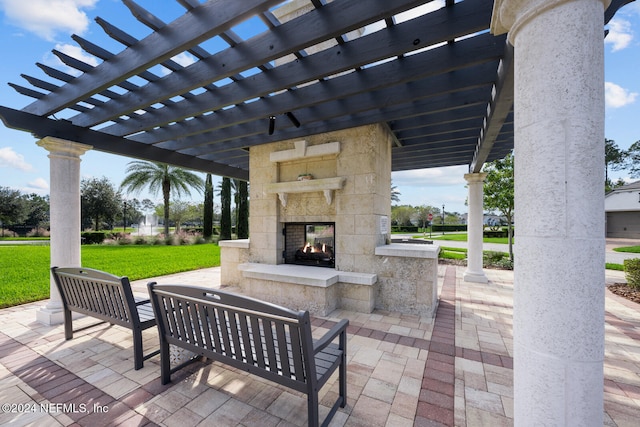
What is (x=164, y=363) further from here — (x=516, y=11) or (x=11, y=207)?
(x=11, y=207)

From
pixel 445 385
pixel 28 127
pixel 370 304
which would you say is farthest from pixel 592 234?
pixel 28 127

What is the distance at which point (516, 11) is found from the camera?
1.39 m

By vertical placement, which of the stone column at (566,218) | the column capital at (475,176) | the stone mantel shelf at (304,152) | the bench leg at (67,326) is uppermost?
the stone mantel shelf at (304,152)

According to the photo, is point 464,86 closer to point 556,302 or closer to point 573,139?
point 573,139

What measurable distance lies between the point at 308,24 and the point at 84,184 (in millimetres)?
29557

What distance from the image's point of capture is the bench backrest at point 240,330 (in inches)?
70.8

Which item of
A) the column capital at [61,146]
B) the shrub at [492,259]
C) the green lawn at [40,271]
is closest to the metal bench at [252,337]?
the column capital at [61,146]

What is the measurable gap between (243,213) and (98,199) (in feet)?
47.9

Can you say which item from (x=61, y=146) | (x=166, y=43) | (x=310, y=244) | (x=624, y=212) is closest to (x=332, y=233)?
(x=310, y=244)

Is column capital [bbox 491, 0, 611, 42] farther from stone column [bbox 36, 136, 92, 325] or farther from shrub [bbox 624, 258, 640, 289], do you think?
shrub [bbox 624, 258, 640, 289]

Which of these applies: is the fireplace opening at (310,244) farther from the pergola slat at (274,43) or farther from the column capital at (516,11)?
the column capital at (516,11)

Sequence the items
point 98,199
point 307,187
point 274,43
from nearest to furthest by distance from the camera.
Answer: point 274,43
point 307,187
point 98,199

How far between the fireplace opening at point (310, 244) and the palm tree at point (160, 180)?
15.2 meters

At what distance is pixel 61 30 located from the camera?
2752 mm
